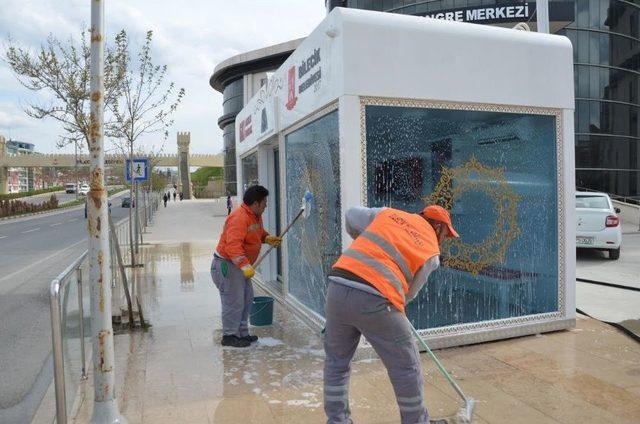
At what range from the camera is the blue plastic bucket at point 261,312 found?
255 inches

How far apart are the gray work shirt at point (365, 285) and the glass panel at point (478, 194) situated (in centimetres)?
173

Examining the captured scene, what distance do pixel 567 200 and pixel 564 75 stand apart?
130 cm

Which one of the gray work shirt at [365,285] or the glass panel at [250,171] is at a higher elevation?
the glass panel at [250,171]

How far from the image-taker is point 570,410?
3.92 meters

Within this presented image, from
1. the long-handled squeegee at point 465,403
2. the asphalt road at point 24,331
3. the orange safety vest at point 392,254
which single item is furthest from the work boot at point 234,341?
the orange safety vest at point 392,254

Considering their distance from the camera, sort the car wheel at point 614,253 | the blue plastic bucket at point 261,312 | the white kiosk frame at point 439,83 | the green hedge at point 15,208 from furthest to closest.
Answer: the green hedge at point 15,208 < the car wheel at point 614,253 < the blue plastic bucket at point 261,312 < the white kiosk frame at point 439,83

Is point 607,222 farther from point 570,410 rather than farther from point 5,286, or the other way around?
point 5,286

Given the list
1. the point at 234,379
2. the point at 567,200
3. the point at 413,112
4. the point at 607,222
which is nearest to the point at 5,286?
the point at 234,379

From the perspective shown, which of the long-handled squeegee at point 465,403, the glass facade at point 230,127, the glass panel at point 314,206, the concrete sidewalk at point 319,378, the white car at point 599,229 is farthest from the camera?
the glass facade at point 230,127

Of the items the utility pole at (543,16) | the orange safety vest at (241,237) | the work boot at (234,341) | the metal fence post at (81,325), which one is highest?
the utility pole at (543,16)

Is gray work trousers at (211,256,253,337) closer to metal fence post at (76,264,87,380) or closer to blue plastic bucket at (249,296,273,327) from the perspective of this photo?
blue plastic bucket at (249,296,273,327)

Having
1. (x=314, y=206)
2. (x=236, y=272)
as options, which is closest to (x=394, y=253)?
(x=236, y=272)

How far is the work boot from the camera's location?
5652mm

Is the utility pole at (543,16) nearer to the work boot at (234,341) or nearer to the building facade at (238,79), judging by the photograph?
the work boot at (234,341)
